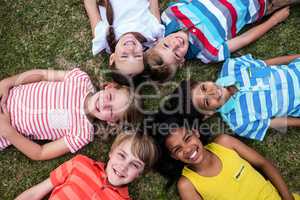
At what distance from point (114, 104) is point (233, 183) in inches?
32.7

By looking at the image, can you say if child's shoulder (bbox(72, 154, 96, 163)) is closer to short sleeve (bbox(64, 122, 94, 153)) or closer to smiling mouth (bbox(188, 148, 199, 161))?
short sleeve (bbox(64, 122, 94, 153))

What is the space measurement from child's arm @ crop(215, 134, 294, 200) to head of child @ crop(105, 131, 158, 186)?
0.46 meters

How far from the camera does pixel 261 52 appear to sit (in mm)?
2992

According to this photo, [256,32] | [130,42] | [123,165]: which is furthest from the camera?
[256,32]

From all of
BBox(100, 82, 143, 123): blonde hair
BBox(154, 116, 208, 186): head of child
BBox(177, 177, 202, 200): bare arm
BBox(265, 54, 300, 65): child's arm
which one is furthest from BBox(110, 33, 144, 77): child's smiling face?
BBox(265, 54, 300, 65): child's arm

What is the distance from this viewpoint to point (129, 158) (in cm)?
250

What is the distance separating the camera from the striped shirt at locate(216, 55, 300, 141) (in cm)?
277

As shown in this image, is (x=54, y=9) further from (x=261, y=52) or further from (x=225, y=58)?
(x=261, y=52)

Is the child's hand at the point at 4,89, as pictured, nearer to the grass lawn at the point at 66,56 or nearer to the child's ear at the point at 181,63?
the grass lawn at the point at 66,56

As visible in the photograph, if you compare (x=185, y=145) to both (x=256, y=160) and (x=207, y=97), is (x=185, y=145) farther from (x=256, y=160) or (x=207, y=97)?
(x=256, y=160)

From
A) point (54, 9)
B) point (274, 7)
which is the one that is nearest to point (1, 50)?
point (54, 9)

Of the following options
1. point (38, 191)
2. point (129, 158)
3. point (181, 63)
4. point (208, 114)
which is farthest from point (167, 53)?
point (38, 191)

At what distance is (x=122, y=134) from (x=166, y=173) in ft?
1.21

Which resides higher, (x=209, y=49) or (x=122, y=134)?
(x=209, y=49)
